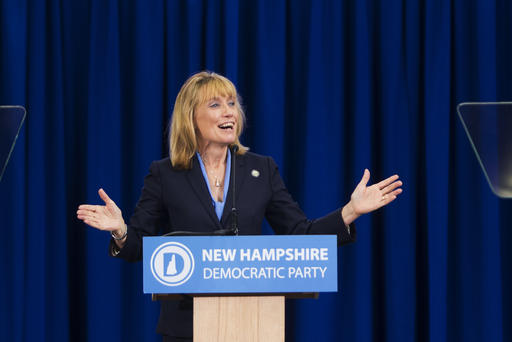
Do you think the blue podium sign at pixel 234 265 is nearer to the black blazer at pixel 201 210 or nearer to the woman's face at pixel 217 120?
the black blazer at pixel 201 210

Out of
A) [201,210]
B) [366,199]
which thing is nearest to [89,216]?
[201,210]

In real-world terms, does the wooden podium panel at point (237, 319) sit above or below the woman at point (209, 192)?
below

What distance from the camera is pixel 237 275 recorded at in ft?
5.68

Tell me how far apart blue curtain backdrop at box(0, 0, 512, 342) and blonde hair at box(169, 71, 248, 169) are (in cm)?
115

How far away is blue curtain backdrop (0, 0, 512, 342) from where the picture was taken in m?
3.62

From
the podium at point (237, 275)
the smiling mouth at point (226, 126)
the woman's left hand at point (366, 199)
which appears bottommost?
the podium at point (237, 275)

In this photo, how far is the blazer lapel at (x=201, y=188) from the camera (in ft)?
7.36

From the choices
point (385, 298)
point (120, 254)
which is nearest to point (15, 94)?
point (120, 254)

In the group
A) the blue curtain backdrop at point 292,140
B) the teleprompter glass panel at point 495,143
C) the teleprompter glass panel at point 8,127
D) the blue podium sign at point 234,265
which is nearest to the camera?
the blue podium sign at point 234,265

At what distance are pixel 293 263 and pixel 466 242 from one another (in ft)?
7.45

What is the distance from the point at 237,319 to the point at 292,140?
2.14 m

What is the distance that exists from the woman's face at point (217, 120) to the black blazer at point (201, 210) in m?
0.09

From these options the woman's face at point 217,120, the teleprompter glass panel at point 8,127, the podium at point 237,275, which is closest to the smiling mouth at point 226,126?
the woman's face at point 217,120

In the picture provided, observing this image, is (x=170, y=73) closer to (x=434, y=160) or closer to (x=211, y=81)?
(x=211, y=81)
